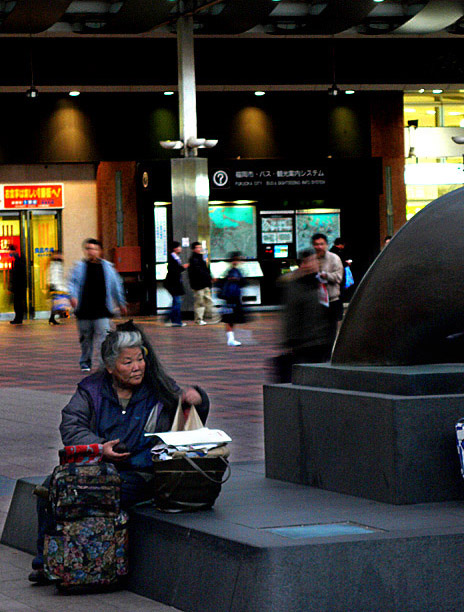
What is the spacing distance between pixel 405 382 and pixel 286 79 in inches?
1049

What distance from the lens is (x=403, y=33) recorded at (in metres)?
29.2

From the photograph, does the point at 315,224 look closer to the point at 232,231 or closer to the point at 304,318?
the point at 232,231

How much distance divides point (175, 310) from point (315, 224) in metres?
7.87

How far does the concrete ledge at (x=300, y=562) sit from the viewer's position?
15.4 ft

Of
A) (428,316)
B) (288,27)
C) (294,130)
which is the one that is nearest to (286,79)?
(294,130)

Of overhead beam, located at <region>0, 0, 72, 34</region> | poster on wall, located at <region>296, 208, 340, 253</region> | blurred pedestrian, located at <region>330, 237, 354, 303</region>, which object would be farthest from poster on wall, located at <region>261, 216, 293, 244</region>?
overhead beam, located at <region>0, 0, 72, 34</region>

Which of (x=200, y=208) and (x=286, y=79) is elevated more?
(x=286, y=79)

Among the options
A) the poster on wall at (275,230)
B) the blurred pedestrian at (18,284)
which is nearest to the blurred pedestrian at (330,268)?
the blurred pedestrian at (18,284)

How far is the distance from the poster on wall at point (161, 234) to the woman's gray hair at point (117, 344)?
977 inches

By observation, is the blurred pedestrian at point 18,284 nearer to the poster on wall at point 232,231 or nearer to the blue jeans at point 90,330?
the poster on wall at point 232,231

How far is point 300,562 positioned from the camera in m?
4.70

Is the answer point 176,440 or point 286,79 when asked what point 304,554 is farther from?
point 286,79

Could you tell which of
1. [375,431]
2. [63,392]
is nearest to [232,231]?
[63,392]

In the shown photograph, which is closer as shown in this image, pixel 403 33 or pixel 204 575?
pixel 204 575
